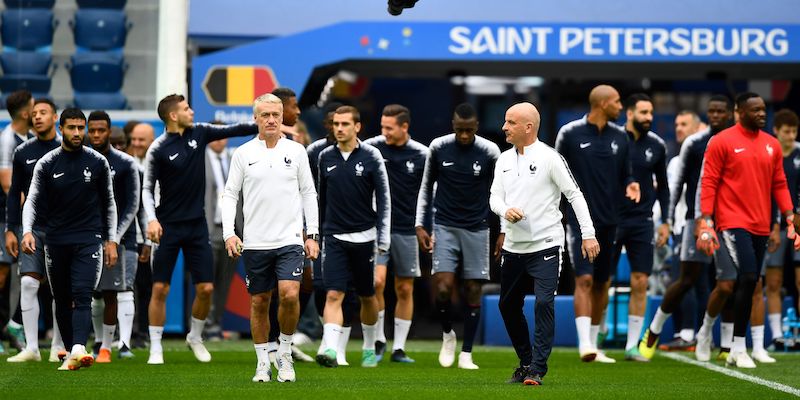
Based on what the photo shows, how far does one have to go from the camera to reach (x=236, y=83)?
612 inches

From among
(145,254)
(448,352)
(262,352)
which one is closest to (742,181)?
(448,352)

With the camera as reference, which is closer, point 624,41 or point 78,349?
point 78,349

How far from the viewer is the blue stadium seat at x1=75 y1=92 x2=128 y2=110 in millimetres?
15984

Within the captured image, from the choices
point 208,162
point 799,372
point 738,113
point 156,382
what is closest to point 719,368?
point 799,372

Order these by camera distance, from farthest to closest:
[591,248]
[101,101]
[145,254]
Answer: [101,101] → [145,254] → [591,248]

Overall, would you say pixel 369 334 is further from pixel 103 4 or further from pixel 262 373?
pixel 103 4

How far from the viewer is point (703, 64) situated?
15867 millimetres

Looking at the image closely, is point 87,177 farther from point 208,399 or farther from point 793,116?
point 793,116

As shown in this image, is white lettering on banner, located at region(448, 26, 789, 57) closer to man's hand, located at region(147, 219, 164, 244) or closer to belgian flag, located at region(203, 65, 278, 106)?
belgian flag, located at region(203, 65, 278, 106)

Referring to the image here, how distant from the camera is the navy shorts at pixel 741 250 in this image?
1125 cm

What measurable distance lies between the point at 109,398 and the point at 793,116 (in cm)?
725

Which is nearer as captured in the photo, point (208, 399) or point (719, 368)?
point (208, 399)

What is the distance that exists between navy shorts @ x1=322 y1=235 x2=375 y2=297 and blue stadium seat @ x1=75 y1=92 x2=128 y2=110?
5.24m

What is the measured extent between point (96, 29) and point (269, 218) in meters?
7.49
